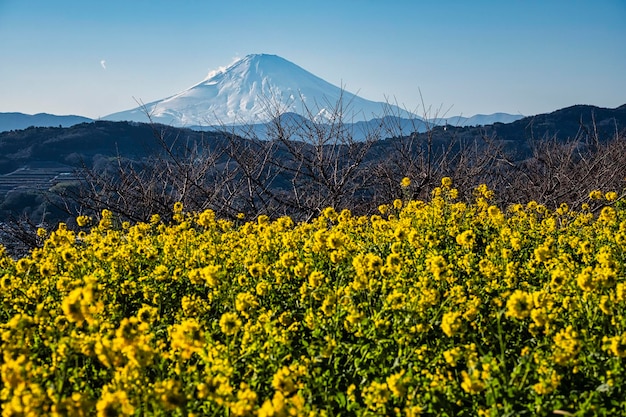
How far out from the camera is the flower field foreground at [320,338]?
3.08 metres

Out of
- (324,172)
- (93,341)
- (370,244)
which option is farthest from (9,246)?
(93,341)

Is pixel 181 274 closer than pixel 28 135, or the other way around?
pixel 181 274

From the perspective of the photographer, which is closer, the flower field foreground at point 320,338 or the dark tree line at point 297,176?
the flower field foreground at point 320,338

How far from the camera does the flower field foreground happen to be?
308 cm

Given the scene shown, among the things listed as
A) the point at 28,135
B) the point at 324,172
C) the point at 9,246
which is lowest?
the point at 9,246

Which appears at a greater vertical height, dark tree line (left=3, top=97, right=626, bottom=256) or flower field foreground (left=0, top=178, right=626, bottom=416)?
dark tree line (left=3, top=97, right=626, bottom=256)

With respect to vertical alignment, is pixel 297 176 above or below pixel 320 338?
above

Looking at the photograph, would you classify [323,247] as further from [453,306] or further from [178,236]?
[178,236]

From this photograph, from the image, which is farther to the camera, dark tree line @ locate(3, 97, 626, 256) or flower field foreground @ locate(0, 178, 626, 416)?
dark tree line @ locate(3, 97, 626, 256)

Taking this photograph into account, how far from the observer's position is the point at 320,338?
4398 mm

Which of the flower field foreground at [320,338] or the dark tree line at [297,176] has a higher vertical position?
the dark tree line at [297,176]

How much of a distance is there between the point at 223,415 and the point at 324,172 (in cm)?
1052

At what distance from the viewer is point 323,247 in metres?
6.04

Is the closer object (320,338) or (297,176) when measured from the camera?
(320,338)
